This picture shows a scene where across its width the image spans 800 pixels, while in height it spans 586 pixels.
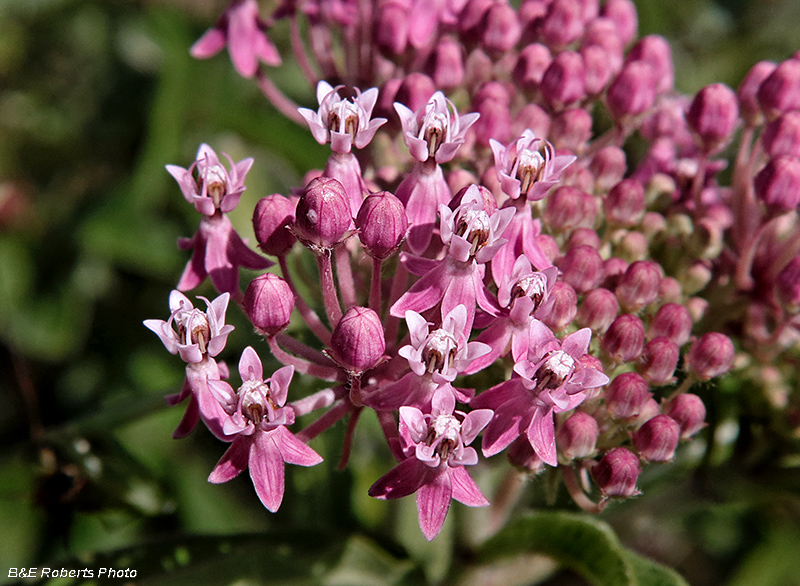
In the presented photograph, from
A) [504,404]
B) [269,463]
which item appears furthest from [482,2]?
[269,463]

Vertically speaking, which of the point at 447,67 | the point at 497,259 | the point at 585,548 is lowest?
the point at 585,548

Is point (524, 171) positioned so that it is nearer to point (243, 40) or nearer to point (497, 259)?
point (497, 259)

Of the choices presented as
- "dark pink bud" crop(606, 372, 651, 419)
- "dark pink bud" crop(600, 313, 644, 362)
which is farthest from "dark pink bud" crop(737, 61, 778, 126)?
"dark pink bud" crop(606, 372, 651, 419)

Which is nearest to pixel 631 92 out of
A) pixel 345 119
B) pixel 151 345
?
pixel 345 119

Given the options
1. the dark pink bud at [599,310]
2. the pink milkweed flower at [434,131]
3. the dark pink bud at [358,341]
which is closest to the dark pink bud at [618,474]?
the dark pink bud at [599,310]

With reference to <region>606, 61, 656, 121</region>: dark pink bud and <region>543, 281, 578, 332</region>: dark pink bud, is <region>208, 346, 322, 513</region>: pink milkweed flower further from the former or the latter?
<region>606, 61, 656, 121</region>: dark pink bud

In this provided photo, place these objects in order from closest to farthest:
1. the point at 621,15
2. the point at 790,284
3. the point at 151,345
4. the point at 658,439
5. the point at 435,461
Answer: the point at 435,461 → the point at 658,439 → the point at 790,284 → the point at 621,15 → the point at 151,345
